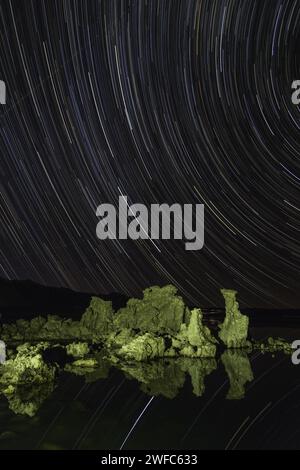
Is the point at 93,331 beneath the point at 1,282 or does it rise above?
beneath

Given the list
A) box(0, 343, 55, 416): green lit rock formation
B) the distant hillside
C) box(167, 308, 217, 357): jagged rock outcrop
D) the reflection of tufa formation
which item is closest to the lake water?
the reflection of tufa formation

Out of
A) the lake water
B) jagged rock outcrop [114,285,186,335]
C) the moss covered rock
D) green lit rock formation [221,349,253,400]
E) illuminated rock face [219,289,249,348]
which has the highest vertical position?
jagged rock outcrop [114,285,186,335]

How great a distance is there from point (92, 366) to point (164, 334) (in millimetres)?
10839

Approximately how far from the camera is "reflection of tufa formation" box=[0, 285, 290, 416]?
1914 centimetres

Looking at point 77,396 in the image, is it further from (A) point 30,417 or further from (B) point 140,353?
(B) point 140,353

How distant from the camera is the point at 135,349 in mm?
26188

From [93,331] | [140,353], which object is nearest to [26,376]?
[140,353]

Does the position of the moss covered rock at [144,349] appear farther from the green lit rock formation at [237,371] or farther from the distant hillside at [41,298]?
the distant hillside at [41,298]

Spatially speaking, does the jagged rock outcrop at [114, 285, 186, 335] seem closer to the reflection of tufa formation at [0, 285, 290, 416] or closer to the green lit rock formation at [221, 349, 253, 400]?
the reflection of tufa formation at [0, 285, 290, 416]

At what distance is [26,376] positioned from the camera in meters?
19.2

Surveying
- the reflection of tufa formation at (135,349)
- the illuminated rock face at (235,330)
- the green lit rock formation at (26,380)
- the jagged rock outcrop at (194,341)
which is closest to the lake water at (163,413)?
the reflection of tufa formation at (135,349)

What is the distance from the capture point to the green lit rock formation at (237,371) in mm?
18927

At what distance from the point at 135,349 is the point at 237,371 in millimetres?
5484

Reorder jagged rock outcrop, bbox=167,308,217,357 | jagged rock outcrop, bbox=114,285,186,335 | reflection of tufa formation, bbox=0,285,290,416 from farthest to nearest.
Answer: jagged rock outcrop, bbox=114,285,186,335, jagged rock outcrop, bbox=167,308,217,357, reflection of tufa formation, bbox=0,285,290,416
